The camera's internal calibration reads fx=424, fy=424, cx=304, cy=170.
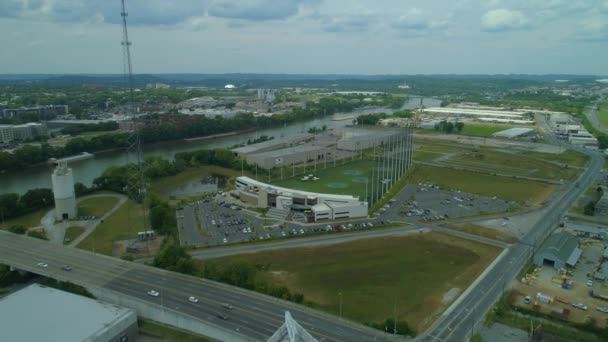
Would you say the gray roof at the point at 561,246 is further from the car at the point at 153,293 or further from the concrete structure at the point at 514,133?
the concrete structure at the point at 514,133

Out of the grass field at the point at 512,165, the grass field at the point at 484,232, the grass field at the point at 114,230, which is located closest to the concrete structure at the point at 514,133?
the grass field at the point at 512,165

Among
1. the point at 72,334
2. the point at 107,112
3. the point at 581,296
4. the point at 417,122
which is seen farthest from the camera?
the point at 107,112

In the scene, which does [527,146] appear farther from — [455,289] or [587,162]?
[455,289]

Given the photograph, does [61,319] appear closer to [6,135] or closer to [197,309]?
[197,309]

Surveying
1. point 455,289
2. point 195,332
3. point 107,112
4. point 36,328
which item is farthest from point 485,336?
point 107,112

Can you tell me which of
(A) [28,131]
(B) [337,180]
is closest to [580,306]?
(B) [337,180]

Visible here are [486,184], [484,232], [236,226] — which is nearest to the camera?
[484,232]
